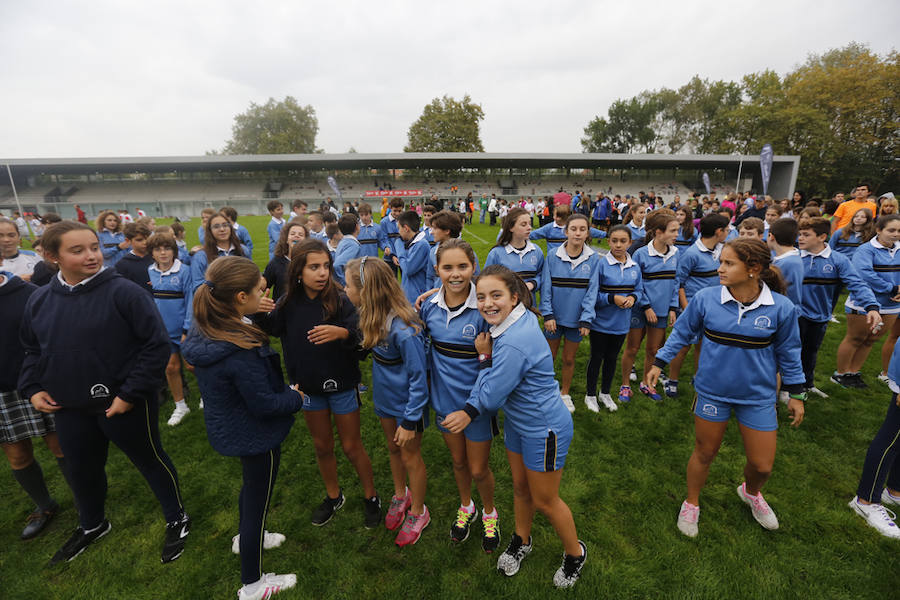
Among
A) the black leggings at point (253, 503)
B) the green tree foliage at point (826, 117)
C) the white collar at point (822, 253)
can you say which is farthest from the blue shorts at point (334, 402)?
the green tree foliage at point (826, 117)

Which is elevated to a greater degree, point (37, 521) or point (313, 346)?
point (313, 346)

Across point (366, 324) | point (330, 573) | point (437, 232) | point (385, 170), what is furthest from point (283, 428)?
point (385, 170)

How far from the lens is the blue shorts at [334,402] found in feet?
8.58

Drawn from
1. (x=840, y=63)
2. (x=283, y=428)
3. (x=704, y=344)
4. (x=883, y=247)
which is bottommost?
(x=283, y=428)

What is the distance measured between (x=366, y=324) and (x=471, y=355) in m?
0.67

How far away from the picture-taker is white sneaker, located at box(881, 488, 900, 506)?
2967mm

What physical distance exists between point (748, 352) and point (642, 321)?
2212 millimetres

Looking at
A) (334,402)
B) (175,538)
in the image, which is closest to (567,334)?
(334,402)

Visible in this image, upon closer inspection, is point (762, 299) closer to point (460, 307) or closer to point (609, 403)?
point (460, 307)

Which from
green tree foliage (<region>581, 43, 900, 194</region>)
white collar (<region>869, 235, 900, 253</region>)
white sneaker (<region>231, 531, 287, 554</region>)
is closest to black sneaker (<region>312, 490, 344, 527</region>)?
white sneaker (<region>231, 531, 287, 554</region>)

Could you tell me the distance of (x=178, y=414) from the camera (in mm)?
4449

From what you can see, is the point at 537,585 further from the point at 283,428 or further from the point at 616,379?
the point at 616,379

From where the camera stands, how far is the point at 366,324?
92.4 inches

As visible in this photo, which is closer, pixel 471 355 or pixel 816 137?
pixel 471 355
